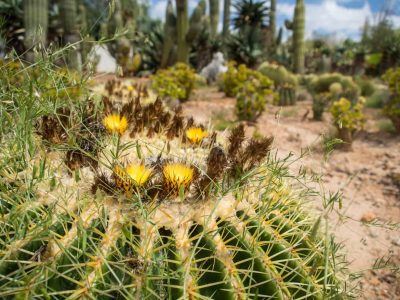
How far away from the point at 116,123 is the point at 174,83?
252 inches

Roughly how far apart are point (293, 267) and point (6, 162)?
0.98m

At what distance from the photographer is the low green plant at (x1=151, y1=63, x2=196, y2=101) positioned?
25.3 ft

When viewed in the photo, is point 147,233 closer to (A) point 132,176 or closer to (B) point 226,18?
(A) point 132,176

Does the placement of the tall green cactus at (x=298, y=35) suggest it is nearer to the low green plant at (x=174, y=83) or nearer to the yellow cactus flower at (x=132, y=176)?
the low green plant at (x=174, y=83)

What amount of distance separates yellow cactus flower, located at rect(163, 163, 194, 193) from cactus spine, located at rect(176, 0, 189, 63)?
33.3ft

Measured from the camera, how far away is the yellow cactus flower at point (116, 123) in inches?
66.8

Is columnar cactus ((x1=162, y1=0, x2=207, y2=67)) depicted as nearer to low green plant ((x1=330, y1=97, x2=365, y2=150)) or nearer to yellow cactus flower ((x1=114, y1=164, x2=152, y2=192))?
low green plant ((x1=330, y1=97, x2=365, y2=150))

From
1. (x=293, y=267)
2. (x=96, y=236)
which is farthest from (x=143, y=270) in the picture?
(x=293, y=267)

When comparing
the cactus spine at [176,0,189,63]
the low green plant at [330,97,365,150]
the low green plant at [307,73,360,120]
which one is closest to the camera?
the low green plant at [330,97,365,150]

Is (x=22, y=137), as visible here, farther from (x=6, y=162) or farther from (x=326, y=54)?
(x=326, y=54)

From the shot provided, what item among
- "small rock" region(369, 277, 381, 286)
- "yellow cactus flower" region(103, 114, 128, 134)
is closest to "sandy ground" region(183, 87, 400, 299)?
"small rock" region(369, 277, 381, 286)

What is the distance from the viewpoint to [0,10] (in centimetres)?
1452

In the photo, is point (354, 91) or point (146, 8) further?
point (146, 8)

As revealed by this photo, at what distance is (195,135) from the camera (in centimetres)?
182
